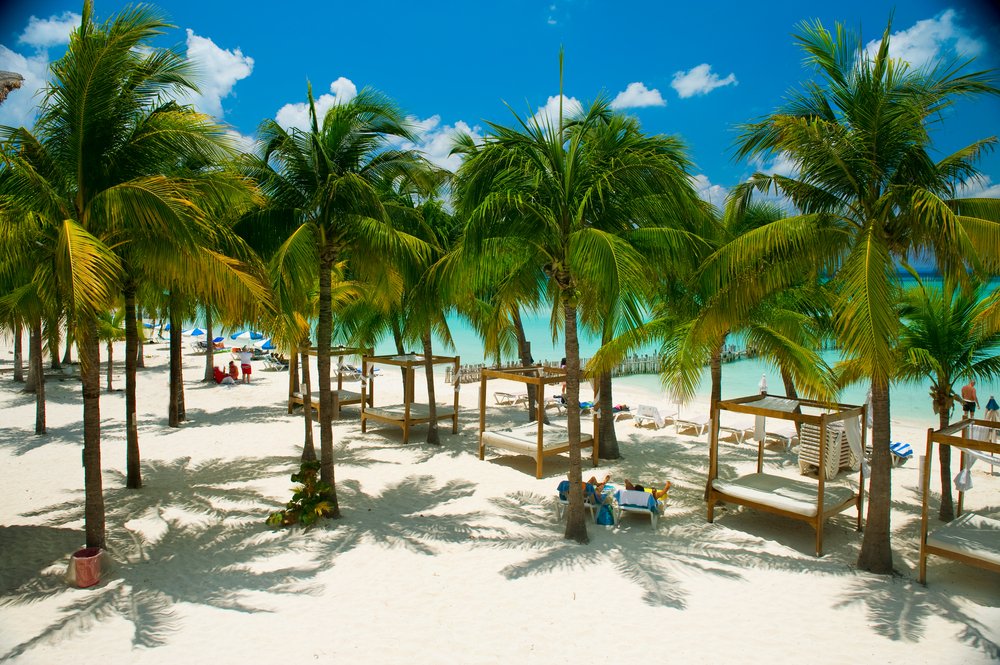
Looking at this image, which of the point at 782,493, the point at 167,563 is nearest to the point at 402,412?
the point at 167,563

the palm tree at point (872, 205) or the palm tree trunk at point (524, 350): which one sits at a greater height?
the palm tree at point (872, 205)

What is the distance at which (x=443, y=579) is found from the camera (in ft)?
22.1

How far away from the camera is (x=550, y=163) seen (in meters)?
7.61

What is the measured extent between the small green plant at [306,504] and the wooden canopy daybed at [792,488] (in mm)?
5599

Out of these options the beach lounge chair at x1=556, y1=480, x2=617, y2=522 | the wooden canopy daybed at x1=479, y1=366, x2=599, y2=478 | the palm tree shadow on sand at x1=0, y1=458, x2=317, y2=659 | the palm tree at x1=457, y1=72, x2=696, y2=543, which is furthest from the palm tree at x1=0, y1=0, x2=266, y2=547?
the wooden canopy daybed at x1=479, y1=366, x2=599, y2=478

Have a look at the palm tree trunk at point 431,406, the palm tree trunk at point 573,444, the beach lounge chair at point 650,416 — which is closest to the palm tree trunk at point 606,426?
the beach lounge chair at point 650,416

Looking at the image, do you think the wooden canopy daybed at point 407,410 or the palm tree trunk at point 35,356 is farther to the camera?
the wooden canopy daybed at point 407,410

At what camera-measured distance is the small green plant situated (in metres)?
8.13

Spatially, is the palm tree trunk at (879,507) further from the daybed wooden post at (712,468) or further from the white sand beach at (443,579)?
the daybed wooden post at (712,468)

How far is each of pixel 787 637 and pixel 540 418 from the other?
228 inches

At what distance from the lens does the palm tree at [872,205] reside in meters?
5.95

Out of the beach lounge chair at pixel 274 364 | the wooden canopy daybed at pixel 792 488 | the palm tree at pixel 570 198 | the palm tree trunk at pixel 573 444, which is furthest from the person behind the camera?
the beach lounge chair at pixel 274 364

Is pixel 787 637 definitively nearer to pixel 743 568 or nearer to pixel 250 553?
pixel 743 568

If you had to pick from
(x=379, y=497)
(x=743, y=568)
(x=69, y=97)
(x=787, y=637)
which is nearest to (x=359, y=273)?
(x=379, y=497)
